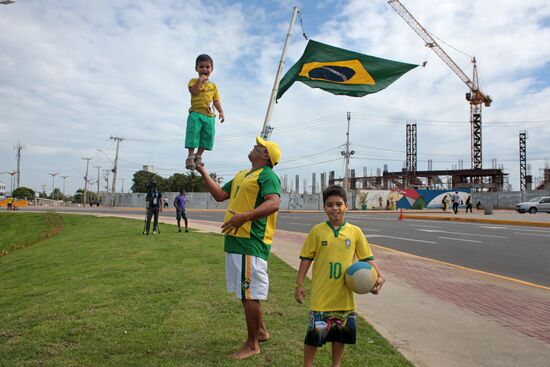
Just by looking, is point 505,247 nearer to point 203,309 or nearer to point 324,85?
point 324,85

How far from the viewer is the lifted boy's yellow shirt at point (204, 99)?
11.4ft

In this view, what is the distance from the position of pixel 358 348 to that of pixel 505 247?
1016 cm

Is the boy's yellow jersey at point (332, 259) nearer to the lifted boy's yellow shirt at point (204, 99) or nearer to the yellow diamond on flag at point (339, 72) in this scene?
the lifted boy's yellow shirt at point (204, 99)

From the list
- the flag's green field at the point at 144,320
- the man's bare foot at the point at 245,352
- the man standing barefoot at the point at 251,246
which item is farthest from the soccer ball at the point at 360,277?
the man's bare foot at the point at 245,352

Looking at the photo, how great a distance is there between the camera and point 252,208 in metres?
3.46

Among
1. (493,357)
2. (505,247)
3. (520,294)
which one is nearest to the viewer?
(493,357)

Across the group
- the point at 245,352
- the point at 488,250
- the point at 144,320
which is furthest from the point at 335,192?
the point at 488,250

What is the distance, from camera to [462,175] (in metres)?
67.4

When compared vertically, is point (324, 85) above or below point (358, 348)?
above

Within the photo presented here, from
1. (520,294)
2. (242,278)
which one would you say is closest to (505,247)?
(520,294)

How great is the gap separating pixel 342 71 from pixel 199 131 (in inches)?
169

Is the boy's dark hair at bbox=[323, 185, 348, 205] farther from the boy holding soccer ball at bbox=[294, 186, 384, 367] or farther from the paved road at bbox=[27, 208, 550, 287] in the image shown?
the paved road at bbox=[27, 208, 550, 287]

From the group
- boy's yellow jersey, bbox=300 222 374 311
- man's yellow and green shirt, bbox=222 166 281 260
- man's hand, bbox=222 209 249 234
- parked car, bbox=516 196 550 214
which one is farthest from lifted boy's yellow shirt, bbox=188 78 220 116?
parked car, bbox=516 196 550 214

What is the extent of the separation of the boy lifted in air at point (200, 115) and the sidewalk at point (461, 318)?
250cm
